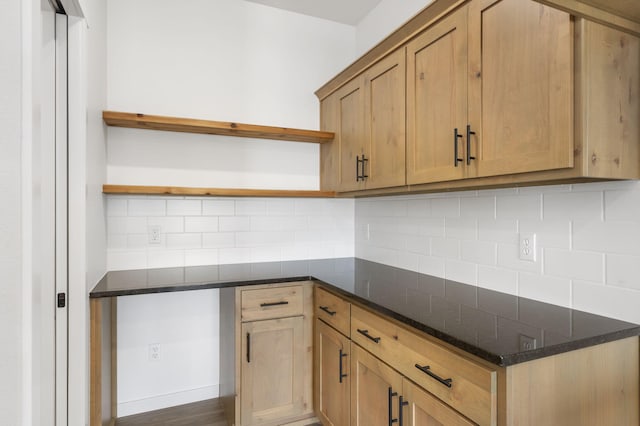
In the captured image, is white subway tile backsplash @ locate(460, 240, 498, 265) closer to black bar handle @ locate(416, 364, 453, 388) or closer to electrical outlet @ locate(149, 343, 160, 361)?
black bar handle @ locate(416, 364, 453, 388)

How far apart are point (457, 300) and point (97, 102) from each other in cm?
207

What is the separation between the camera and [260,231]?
2.64 m

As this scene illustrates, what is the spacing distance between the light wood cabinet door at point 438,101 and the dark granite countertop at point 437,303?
1.82ft

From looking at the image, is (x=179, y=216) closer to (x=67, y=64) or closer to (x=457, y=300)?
(x=67, y=64)

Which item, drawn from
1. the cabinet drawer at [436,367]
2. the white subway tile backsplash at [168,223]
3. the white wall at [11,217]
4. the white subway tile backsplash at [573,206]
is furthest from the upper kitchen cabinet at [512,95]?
the white subway tile backsplash at [168,223]

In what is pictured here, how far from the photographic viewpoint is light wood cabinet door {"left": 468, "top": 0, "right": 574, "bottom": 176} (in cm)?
114

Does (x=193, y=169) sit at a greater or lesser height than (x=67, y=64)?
lesser

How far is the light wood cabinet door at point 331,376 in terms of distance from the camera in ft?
6.10

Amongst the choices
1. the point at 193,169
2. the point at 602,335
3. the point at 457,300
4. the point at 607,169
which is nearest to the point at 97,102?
the point at 193,169

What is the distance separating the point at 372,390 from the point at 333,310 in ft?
1.50

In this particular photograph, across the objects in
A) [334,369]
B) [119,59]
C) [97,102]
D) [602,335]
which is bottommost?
[334,369]

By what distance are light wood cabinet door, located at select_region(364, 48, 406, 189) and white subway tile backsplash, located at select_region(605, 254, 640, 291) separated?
0.91 m

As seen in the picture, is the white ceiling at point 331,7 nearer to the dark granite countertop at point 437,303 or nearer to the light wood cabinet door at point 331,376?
the dark granite countertop at point 437,303

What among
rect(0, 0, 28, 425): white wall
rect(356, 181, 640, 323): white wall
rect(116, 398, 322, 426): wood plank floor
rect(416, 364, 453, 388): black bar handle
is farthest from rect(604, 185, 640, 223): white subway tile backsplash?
rect(116, 398, 322, 426): wood plank floor
